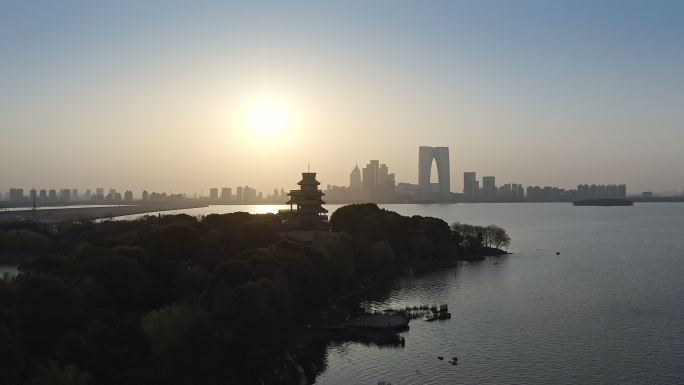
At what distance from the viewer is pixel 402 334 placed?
2761cm

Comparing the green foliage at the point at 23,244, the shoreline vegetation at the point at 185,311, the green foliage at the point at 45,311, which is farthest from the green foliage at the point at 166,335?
the green foliage at the point at 23,244

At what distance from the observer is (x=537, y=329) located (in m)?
27.9

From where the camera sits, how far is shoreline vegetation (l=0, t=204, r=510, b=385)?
18.2 meters

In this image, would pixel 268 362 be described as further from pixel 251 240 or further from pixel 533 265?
pixel 533 265

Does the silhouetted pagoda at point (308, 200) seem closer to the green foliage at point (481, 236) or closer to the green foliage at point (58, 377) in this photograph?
the green foliage at point (481, 236)

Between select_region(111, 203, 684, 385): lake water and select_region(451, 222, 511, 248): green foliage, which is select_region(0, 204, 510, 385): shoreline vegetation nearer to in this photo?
select_region(111, 203, 684, 385): lake water

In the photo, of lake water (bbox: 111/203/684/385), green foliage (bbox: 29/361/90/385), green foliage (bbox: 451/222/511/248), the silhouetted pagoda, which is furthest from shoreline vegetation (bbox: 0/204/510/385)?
green foliage (bbox: 451/222/511/248)

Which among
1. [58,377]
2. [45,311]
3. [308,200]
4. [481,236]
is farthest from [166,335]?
[481,236]

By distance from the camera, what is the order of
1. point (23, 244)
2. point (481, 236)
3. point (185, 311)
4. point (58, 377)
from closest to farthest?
point (58, 377)
point (185, 311)
point (23, 244)
point (481, 236)

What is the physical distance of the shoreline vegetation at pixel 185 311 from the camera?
59.7 ft

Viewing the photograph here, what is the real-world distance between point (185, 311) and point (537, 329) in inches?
668

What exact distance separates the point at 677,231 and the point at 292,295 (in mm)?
81038

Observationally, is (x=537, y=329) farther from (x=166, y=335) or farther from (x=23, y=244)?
(x=23, y=244)

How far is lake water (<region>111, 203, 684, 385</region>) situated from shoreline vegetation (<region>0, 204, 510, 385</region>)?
1.92 m
